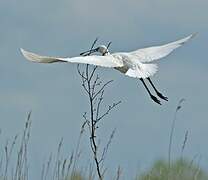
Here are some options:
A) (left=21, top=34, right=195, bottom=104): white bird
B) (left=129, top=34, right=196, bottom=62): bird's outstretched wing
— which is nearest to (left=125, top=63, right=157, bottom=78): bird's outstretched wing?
(left=21, top=34, right=195, bottom=104): white bird

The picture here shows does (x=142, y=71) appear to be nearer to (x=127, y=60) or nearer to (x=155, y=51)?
(x=127, y=60)

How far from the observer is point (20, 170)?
6.37 meters

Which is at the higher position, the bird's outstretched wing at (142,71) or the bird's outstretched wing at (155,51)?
the bird's outstretched wing at (155,51)

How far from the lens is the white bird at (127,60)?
19.2 ft

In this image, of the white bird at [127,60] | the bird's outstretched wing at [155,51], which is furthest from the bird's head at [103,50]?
the bird's outstretched wing at [155,51]

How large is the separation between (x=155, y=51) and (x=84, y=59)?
3.67 feet

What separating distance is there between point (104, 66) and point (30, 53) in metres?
0.44

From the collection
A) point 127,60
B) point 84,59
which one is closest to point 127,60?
point 127,60

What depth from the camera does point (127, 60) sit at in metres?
6.35

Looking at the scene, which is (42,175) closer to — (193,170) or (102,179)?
(102,179)

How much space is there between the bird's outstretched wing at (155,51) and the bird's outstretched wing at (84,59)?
0.48 m

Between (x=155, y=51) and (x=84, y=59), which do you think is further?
(x=155, y=51)

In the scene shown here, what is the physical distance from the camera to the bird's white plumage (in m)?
5.84

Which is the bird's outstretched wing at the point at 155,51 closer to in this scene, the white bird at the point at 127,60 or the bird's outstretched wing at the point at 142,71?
the white bird at the point at 127,60
